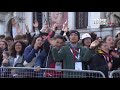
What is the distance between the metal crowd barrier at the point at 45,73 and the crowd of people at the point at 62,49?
0.28 feet

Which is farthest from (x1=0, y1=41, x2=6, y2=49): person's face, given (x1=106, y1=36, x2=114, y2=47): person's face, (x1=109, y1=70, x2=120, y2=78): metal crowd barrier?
(x1=109, y1=70, x2=120, y2=78): metal crowd barrier

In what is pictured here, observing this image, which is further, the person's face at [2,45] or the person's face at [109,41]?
the person's face at [2,45]

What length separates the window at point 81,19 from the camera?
6.27 metres

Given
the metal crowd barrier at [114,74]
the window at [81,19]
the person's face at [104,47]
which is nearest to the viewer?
the metal crowd barrier at [114,74]

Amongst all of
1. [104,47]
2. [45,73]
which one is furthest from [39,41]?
[104,47]

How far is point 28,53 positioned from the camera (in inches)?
247

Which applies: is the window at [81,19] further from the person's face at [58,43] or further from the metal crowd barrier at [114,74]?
the metal crowd barrier at [114,74]

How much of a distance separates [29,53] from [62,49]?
69 cm

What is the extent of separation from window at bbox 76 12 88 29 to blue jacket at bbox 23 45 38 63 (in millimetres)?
1039

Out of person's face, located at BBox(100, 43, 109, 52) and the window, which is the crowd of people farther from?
the window

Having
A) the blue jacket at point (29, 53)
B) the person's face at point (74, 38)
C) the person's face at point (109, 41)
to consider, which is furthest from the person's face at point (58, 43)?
the person's face at point (109, 41)
